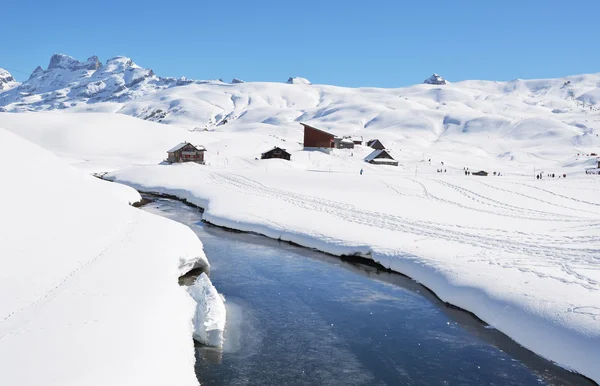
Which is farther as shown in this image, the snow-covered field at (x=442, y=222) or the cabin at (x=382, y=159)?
the cabin at (x=382, y=159)

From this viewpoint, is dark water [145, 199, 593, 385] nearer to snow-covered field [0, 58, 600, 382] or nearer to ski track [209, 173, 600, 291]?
snow-covered field [0, 58, 600, 382]

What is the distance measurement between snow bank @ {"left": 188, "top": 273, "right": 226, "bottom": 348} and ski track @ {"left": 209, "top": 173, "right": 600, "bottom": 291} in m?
10.8

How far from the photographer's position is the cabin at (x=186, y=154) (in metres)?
67.6

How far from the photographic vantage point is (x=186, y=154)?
6794 centimetres

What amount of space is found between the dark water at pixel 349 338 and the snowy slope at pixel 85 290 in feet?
5.18

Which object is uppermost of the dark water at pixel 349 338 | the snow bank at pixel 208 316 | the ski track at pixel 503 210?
the ski track at pixel 503 210

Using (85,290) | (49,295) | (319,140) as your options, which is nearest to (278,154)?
(319,140)

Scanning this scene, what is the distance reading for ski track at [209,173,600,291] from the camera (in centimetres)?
1683

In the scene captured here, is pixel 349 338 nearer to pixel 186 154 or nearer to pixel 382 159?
pixel 186 154

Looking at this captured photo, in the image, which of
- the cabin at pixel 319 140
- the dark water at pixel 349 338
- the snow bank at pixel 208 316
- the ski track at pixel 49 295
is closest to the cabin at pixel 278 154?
the cabin at pixel 319 140

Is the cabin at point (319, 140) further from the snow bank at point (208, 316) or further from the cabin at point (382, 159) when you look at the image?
the snow bank at point (208, 316)

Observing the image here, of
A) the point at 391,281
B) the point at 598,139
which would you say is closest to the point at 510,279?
the point at 391,281

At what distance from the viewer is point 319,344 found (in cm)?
1267

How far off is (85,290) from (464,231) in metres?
18.8
